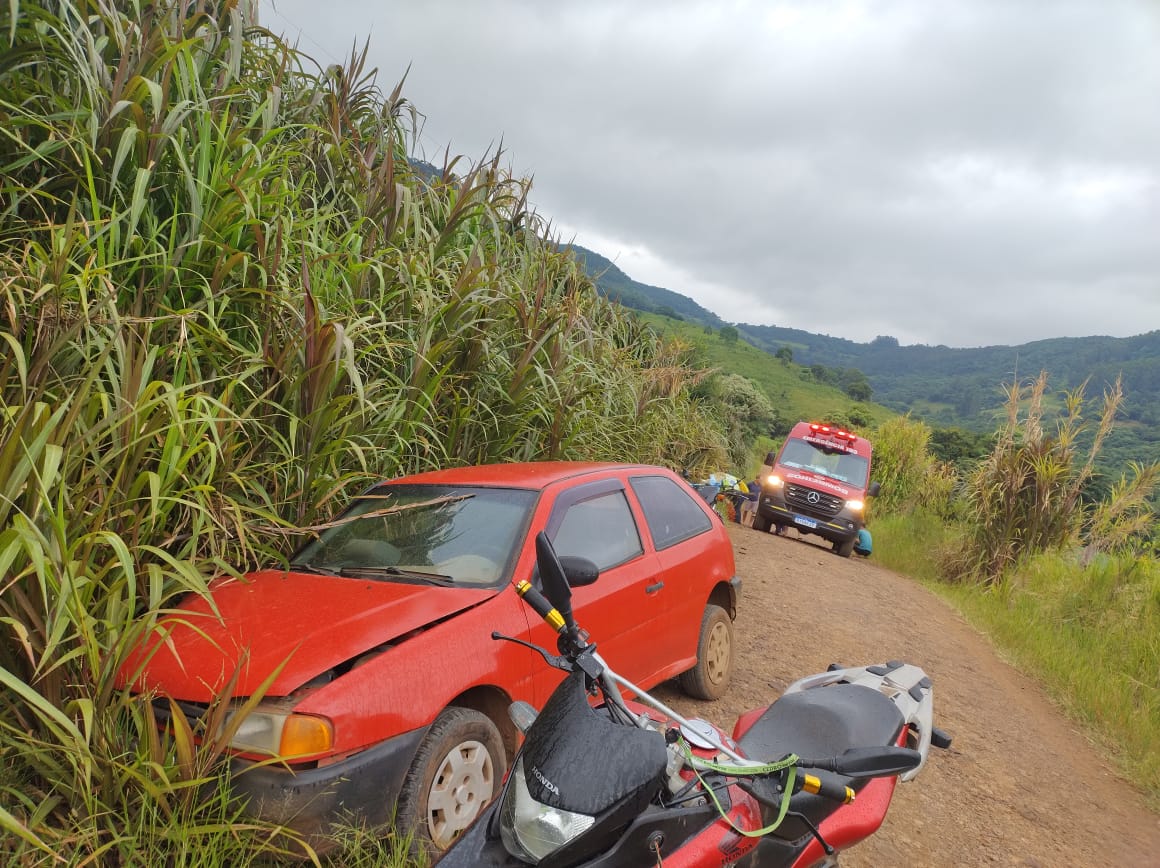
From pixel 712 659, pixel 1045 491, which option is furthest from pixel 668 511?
pixel 1045 491

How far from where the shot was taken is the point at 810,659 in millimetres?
6473

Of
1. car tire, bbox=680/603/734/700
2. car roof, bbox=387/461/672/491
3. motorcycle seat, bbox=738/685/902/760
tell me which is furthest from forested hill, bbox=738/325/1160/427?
motorcycle seat, bbox=738/685/902/760

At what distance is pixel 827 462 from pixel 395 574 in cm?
1256

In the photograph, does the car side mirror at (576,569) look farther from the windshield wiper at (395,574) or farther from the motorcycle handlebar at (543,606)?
the windshield wiper at (395,574)

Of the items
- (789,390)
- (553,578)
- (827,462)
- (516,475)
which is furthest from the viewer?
(789,390)

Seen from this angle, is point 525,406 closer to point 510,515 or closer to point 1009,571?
point 510,515

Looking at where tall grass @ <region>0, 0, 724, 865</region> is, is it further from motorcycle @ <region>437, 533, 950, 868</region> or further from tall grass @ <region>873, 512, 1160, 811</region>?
tall grass @ <region>873, 512, 1160, 811</region>

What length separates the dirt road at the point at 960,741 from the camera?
4.07m

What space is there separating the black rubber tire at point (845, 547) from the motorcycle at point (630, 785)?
39.0ft

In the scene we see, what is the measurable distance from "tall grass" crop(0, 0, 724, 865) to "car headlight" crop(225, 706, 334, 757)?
0.11 meters

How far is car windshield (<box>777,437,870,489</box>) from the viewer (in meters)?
14.5

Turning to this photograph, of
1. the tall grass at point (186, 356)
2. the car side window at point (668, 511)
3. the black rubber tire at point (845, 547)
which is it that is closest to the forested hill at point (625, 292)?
the tall grass at point (186, 356)

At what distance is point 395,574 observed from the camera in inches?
136

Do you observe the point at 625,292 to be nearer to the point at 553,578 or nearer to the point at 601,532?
the point at 601,532
